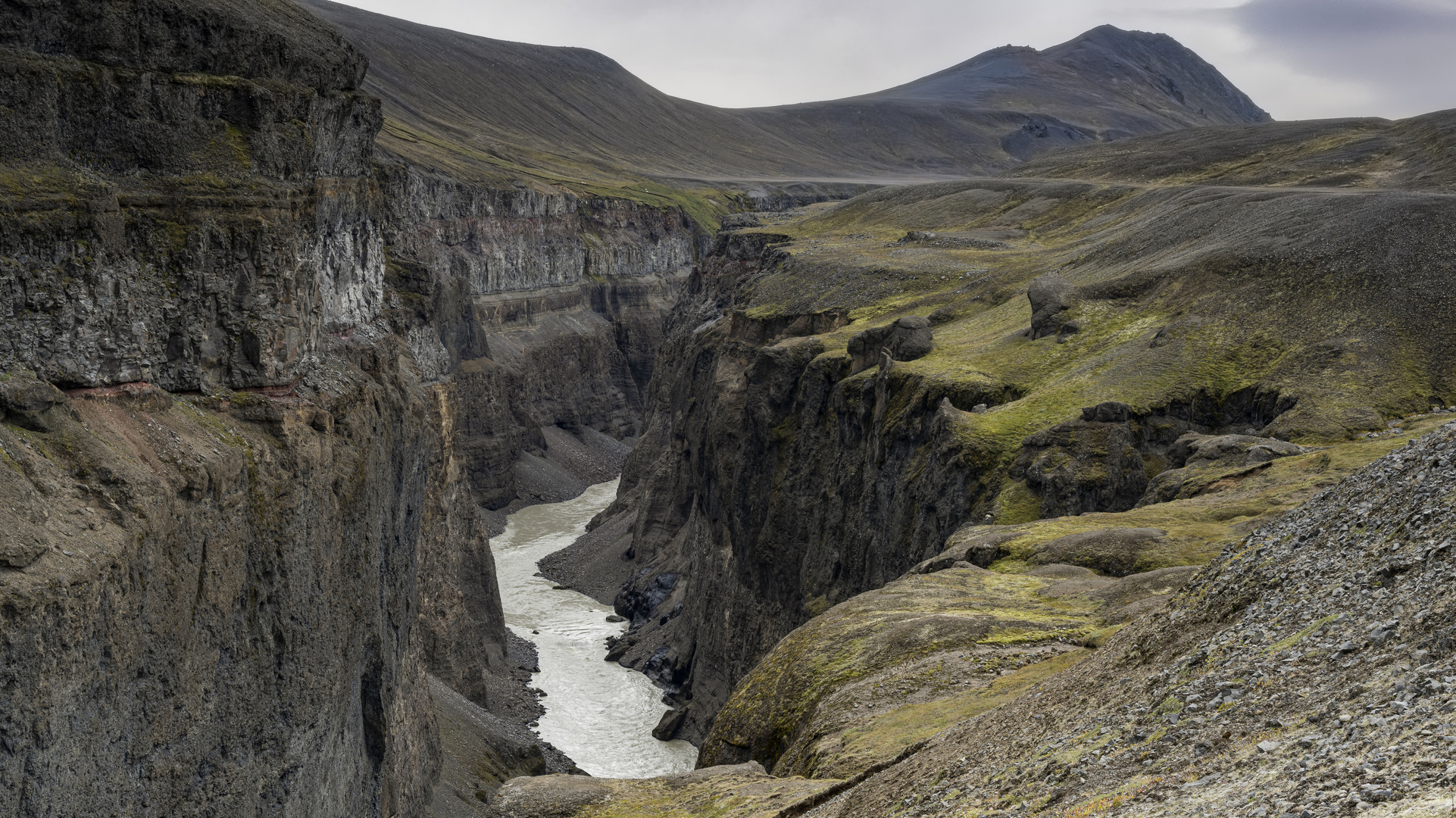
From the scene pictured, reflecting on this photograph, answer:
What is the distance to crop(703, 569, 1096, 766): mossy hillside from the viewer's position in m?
25.6

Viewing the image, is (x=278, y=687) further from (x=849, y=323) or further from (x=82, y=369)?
(x=849, y=323)

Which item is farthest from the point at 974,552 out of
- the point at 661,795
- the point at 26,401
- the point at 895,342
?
the point at 895,342

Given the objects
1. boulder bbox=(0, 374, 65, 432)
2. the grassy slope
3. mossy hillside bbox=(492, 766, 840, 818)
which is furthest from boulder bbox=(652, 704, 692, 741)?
mossy hillside bbox=(492, 766, 840, 818)

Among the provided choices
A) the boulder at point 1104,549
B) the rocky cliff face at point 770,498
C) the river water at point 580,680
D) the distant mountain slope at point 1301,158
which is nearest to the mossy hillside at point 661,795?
the boulder at point 1104,549

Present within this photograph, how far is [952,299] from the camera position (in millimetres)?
76812

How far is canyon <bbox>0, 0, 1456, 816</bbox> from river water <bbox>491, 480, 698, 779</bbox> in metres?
1.98

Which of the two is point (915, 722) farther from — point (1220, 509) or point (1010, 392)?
point (1010, 392)

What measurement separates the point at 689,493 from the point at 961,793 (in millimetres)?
81143

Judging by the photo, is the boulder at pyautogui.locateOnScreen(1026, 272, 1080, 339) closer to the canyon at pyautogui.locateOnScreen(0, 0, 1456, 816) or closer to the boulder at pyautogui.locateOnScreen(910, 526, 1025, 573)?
the canyon at pyautogui.locateOnScreen(0, 0, 1456, 816)

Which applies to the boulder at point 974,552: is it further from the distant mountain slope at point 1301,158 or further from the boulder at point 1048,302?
the distant mountain slope at point 1301,158

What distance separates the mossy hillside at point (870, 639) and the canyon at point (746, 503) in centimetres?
15

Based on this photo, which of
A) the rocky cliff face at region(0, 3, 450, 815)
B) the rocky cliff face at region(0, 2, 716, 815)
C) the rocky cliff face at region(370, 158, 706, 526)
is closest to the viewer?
the rocky cliff face at region(0, 3, 450, 815)

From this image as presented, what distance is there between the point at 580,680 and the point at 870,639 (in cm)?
5471

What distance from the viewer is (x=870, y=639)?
26.9 metres
